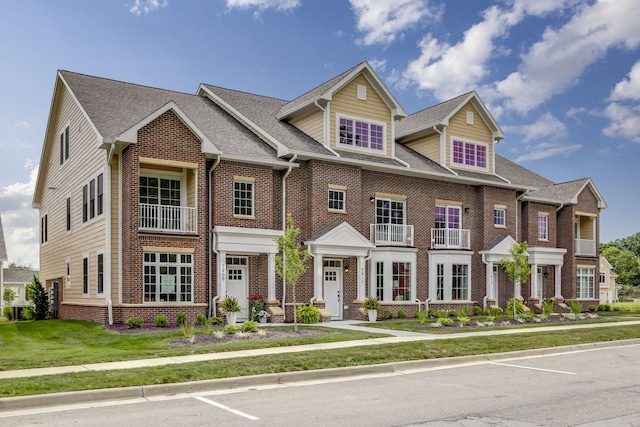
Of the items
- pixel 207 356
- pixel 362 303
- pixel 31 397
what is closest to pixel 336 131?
pixel 362 303

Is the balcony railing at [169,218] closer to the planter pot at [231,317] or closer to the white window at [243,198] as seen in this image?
the white window at [243,198]

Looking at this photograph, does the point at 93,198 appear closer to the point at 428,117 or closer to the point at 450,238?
the point at 450,238

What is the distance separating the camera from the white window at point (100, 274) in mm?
22703

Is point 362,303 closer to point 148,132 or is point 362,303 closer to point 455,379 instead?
point 148,132

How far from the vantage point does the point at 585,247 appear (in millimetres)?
38375

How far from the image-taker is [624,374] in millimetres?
13102

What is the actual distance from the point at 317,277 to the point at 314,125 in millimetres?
6984

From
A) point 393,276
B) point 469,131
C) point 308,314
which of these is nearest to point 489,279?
point 393,276

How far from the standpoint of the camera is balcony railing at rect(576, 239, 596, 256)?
125 ft

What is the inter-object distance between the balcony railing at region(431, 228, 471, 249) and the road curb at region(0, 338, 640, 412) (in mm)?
13911

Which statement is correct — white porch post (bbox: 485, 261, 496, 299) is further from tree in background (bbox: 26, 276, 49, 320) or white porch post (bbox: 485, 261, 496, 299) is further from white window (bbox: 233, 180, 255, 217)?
tree in background (bbox: 26, 276, 49, 320)

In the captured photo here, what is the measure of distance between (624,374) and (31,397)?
37.1ft

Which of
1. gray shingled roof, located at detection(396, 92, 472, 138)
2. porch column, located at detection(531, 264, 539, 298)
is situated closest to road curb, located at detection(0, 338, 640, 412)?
gray shingled roof, located at detection(396, 92, 472, 138)

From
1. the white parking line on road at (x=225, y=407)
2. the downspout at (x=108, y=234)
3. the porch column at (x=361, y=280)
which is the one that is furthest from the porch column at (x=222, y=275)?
the white parking line on road at (x=225, y=407)
